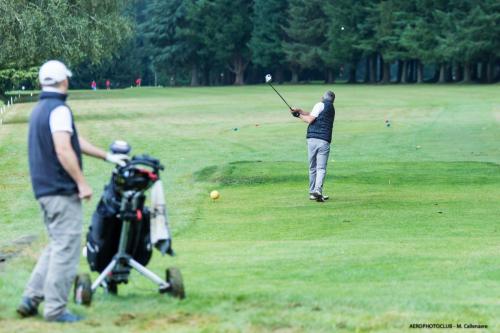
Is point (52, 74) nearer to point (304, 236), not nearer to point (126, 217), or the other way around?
point (126, 217)

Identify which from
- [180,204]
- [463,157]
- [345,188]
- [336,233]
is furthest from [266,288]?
[463,157]

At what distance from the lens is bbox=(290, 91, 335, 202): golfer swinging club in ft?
65.4

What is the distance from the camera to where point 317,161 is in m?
20.1

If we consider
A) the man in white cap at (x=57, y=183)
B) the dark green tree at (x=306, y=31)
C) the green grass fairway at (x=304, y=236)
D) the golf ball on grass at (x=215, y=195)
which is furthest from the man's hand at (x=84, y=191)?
the dark green tree at (x=306, y=31)

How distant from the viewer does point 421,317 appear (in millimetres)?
8758

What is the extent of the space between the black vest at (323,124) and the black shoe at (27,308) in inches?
451

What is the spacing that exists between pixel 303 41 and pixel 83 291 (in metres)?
114

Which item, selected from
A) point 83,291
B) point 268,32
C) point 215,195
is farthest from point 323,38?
point 83,291

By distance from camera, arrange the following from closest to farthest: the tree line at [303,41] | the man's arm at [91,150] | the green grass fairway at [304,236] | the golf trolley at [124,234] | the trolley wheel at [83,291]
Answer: the green grass fairway at [304,236] → the golf trolley at [124,234] → the trolley wheel at [83,291] → the man's arm at [91,150] → the tree line at [303,41]

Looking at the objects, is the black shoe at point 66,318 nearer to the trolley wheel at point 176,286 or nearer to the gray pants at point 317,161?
the trolley wheel at point 176,286

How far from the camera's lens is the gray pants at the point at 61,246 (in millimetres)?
8758

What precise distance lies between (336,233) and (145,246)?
6653mm

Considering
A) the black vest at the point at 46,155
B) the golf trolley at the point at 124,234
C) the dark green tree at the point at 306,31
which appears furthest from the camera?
the dark green tree at the point at 306,31

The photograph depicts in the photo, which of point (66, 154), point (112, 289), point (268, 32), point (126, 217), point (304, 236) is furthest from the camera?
point (268, 32)
